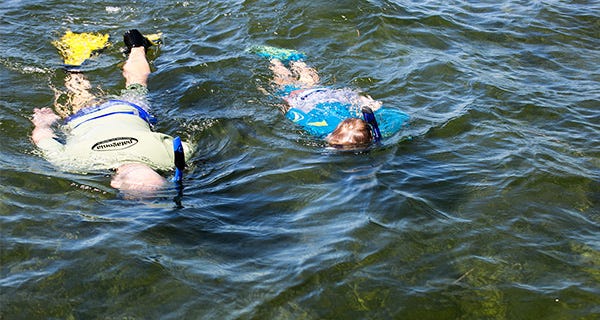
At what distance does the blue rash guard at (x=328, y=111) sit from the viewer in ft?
20.2

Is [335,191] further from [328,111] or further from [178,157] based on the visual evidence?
[328,111]

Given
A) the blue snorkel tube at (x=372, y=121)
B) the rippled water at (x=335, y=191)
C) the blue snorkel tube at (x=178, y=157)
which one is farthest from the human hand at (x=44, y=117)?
the blue snorkel tube at (x=372, y=121)

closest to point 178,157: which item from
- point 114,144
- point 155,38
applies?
point 114,144

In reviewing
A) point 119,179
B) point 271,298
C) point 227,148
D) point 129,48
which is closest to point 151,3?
point 129,48

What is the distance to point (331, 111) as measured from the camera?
639 cm

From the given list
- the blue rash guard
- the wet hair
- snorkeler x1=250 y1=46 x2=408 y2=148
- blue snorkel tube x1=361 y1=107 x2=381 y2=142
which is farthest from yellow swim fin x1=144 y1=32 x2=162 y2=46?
blue snorkel tube x1=361 y1=107 x2=381 y2=142

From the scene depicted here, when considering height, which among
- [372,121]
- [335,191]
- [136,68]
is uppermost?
[136,68]

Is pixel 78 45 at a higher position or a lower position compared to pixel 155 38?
higher

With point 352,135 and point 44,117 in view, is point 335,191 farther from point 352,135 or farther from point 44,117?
point 44,117

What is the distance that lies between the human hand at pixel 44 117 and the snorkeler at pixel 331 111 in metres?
2.53

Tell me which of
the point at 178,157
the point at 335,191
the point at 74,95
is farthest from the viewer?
the point at 74,95

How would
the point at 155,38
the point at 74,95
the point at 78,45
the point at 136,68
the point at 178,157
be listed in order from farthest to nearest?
the point at 155,38
the point at 78,45
the point at 136,68
the point at 74,95
the point at 178,157

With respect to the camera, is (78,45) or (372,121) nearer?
(372,121)

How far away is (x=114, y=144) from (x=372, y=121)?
95.0 inches
